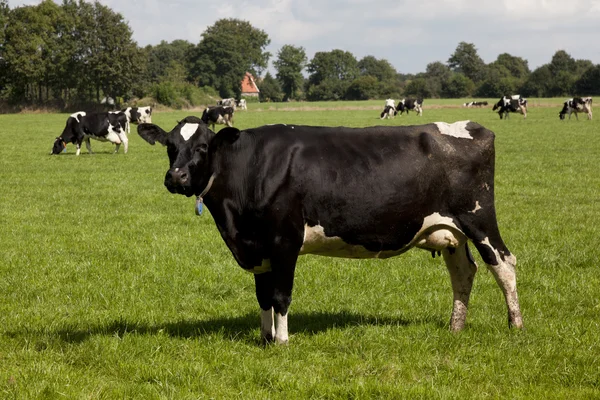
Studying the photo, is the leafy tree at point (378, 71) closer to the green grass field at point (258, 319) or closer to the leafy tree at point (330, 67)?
the leafy tree at point (330, 67)

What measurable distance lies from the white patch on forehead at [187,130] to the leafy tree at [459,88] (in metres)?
142

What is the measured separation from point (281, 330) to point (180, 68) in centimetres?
13056

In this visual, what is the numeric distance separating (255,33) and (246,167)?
168694 mm

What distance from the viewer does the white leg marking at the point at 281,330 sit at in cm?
614

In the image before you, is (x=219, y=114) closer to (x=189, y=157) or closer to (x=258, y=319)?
(x=258, y=319)

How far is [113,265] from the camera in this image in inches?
372

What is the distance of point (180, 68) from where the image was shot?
433ft

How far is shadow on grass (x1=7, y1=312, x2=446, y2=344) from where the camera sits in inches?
258

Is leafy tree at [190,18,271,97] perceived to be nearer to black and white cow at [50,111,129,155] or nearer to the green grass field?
black and white cow at [50,111,129,155]

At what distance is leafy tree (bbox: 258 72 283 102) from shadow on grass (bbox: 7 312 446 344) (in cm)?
15075

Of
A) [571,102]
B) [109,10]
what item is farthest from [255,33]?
[571,102]

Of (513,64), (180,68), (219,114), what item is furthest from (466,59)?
(219,114)

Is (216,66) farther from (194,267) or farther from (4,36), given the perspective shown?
(194,267)

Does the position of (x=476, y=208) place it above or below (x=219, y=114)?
below
